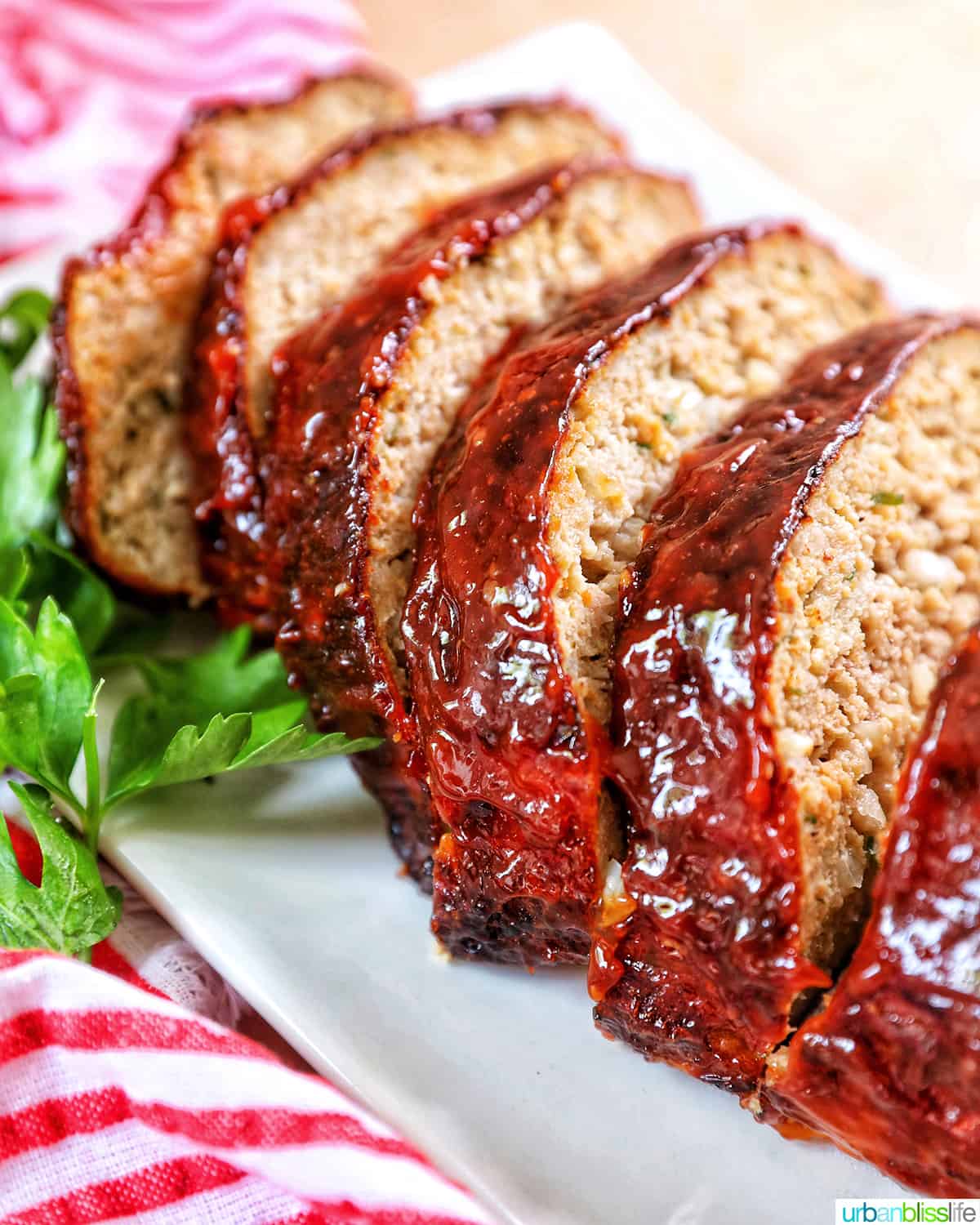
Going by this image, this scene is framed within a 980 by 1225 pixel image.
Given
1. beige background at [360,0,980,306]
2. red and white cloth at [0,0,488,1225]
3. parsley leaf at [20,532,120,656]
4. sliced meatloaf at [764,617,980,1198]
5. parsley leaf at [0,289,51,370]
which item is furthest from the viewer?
beige background at [360,0,980,306]

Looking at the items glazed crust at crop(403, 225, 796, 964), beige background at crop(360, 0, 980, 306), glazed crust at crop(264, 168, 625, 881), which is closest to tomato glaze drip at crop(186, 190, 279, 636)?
glazed crust at crop(264, 168, 625, 881)

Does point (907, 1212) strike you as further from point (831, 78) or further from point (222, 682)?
point (831, 78)

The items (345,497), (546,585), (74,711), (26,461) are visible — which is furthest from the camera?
(26,461)

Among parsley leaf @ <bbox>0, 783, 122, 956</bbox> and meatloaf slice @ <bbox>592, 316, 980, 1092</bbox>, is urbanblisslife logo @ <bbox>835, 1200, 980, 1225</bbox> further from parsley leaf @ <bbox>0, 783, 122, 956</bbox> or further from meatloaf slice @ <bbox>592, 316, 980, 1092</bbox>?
parsley leaf @ <bbox>0, 783, 122, 956</bbox>

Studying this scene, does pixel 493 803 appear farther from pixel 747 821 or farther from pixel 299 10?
pixel 299 10

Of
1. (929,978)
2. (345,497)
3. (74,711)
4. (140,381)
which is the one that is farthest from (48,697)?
(929,978)
